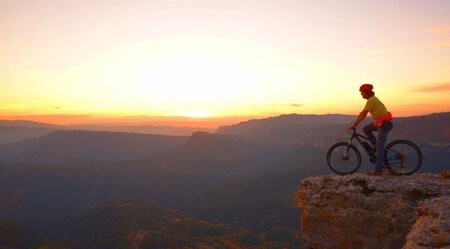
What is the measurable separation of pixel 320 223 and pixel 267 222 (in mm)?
94999

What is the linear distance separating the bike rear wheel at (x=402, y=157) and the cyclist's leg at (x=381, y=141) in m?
0.40

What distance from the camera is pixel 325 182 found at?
39.7 feet

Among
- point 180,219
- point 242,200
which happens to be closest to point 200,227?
point 180,219

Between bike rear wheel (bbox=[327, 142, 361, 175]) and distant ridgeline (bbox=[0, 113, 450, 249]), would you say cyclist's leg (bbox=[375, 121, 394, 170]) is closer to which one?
bike rear wheel (bbox=[327, 142, 361, 175])

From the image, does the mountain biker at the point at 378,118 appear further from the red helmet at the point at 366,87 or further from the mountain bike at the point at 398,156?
the mountain bike at the point at 398,156

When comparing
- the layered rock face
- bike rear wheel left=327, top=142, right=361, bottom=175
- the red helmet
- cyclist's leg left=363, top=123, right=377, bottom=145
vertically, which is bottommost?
the layered rock face

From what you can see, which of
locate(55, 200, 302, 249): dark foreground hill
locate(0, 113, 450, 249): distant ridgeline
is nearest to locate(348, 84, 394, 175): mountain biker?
locate(55, 200, 302, 249): dark foreground hill

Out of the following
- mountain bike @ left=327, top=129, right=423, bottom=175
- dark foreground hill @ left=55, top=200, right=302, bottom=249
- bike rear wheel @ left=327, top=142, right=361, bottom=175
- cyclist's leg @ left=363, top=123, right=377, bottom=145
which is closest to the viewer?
mountain bike @ left=327, top=129, right=423, bottom=175

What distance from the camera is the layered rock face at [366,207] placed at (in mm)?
10383

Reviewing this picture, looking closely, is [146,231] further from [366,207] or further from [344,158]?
[366,207]

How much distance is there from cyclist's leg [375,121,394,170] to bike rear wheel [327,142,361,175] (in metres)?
1.10

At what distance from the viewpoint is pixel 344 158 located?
13.6 metres

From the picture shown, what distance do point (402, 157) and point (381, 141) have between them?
0.98 m

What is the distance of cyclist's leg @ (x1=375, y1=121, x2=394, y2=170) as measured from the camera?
12.1 metres
